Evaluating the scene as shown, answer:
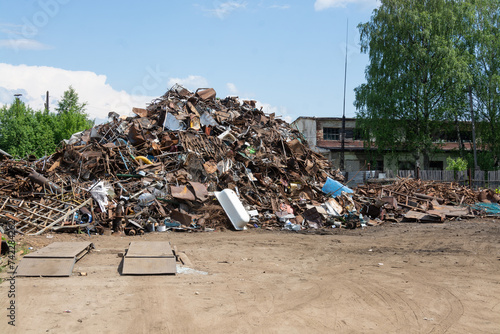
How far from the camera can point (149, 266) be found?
685 centimetres

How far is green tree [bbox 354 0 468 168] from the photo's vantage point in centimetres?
2969

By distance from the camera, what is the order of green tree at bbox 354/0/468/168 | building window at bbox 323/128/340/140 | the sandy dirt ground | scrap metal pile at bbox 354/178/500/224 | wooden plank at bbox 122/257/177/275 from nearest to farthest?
the sandy dirt ground, wooden plank at bbox 122/257/177/275, scrap metal pile at bbox 354/178/500/224, green tree at bbox 354/0/468/168, building window at bbox 323/128/340/140

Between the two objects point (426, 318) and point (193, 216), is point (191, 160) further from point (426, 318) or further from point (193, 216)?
point (426, 318)

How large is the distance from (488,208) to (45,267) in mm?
16138

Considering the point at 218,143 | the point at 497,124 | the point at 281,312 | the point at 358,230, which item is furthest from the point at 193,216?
the point at 497,124

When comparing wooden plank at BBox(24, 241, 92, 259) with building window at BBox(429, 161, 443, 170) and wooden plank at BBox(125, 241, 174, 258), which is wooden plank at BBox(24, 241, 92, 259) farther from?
building window at BBox(429, 161, 443, 170)

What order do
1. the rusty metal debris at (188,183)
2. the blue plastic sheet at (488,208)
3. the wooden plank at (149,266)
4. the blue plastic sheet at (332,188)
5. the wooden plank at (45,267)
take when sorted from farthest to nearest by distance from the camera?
1. the blue plastic sheet at (488,208)
2. the blue plastic sheet at (332,188)
3. the rusty metal debris at (188,183)
4. the wooden plank at (149,266)
5. the wooden plank at (45,267)

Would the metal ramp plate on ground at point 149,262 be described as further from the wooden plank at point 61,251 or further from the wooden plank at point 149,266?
the wooden plank at point 61,251

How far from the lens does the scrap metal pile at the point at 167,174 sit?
12.2 m

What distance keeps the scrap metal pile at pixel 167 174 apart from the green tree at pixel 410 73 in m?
14.4

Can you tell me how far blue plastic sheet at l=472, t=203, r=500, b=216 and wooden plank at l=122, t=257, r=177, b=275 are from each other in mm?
14033

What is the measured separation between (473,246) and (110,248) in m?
8.24

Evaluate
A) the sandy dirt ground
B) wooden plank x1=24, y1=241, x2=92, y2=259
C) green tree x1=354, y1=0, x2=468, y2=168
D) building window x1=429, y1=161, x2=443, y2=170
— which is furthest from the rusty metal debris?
building window x1=429, y1=161, x2=443, y2=170

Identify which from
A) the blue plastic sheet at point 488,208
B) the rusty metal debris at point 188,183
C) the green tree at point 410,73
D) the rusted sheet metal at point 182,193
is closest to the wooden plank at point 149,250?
the rusty metal debris at point 188,183
